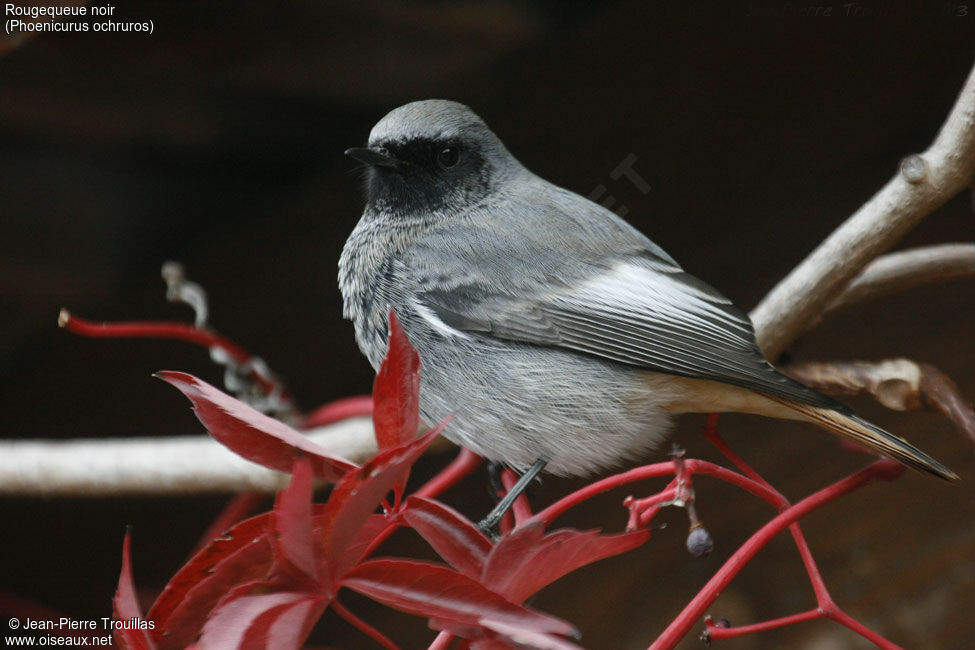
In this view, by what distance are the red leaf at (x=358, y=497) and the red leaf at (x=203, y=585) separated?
8 centimetres

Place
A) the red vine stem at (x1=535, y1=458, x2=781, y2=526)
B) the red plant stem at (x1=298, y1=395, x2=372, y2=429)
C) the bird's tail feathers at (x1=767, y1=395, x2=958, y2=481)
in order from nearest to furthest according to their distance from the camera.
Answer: the red vine stem at (x1=535, y1=458, x2=781, y2=526) → the bird's tail feathers at (x1=767, y1=395, x2=958, y2=481) → the red plant stem at (x1=298, y1=395, x2=372, y2=429)

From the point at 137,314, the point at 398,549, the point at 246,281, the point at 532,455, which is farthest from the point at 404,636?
the point at 137,314

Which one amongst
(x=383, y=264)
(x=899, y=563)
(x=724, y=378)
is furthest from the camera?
(x=899, y=563)

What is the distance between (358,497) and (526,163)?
155 centimetres

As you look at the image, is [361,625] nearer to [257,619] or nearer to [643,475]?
[257,619]

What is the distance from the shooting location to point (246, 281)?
236cm

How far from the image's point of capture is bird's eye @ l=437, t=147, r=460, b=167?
122cm

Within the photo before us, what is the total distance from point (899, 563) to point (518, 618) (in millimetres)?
1122

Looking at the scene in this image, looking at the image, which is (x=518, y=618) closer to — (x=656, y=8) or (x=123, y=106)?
(x=656, y=8)

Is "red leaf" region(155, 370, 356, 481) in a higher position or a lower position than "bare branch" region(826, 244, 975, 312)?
lower

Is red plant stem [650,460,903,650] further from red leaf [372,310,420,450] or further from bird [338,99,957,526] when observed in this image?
red leaf [372,310,420,450]

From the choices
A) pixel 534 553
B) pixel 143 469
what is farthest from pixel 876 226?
pixel 143 469

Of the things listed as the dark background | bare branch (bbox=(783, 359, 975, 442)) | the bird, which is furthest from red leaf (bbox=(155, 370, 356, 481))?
the dark background

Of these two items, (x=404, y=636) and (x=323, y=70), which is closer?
(x=404, y=636)
